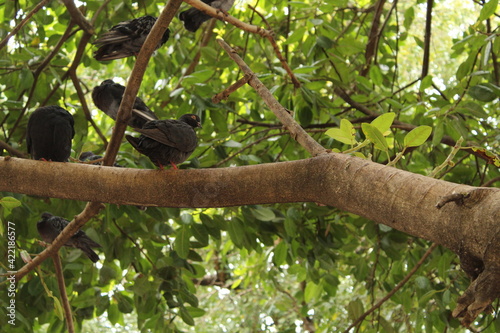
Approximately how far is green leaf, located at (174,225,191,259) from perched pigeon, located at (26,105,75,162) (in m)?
0.75

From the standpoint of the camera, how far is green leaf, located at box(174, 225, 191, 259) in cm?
310

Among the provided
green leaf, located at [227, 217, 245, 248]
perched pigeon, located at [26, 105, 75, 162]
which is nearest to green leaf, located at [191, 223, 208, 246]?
green leaf, located at [227, 217, 245, 248]

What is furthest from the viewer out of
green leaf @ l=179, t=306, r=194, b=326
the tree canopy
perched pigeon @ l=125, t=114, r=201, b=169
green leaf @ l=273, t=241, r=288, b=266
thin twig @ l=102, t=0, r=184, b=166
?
green leaf @ l=273, t=241, r=288, b=266

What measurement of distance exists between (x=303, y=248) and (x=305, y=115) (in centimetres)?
78

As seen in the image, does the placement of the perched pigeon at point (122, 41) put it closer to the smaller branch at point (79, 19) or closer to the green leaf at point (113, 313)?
the smaller branch at point (79, 19)

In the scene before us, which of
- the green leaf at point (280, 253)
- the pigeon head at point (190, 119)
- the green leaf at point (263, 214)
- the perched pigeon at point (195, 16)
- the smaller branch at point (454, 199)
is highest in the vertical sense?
the perched pigeon at point (195, 16)

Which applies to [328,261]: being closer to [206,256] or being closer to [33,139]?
[33,139]

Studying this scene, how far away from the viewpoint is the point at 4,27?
3.51 meters

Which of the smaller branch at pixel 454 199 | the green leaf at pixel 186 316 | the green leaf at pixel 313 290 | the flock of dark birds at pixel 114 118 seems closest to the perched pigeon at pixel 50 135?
the flock of dark birds at pixel 114 118

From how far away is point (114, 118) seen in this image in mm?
2828

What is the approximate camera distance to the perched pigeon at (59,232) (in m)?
3.20

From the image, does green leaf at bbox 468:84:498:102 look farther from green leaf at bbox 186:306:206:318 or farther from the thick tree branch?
green leaf at bbox 186:306:206:318

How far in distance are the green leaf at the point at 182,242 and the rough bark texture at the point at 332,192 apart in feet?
4.19

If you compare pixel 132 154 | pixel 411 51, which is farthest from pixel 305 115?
pixel 411 51
